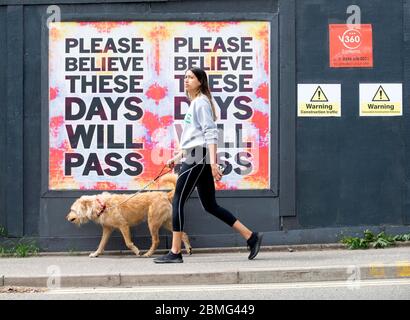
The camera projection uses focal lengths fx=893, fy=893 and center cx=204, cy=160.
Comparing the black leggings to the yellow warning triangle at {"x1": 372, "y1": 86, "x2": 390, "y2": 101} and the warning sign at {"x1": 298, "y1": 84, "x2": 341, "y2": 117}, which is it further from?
the yellow warning triangle at {"x1": 372, "y1": 86, "x2": 390, "y2": 101}

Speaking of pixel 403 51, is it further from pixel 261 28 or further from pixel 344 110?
pixel 261 28

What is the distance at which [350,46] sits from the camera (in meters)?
11.1

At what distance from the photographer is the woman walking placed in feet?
31.2

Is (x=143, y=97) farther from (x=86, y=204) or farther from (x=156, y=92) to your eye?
(x=86, y=204)

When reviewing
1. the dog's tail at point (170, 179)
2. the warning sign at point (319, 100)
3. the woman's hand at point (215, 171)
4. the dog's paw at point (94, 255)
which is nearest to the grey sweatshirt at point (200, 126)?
the woman's hand at point (215, 171)

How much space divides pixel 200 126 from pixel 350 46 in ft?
8.51

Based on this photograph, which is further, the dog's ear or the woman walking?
the dog's ear

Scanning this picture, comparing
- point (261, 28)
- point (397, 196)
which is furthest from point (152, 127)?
point (397, 196)

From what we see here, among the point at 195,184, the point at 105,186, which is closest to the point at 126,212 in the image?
the point at 105,186

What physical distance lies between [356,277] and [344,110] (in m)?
2.70

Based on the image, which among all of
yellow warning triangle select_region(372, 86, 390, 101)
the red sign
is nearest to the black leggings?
the red sign

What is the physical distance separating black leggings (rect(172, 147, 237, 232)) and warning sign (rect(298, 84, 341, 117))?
1919 mm

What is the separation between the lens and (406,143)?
11.1m

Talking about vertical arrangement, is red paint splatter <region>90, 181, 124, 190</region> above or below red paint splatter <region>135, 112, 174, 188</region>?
below
